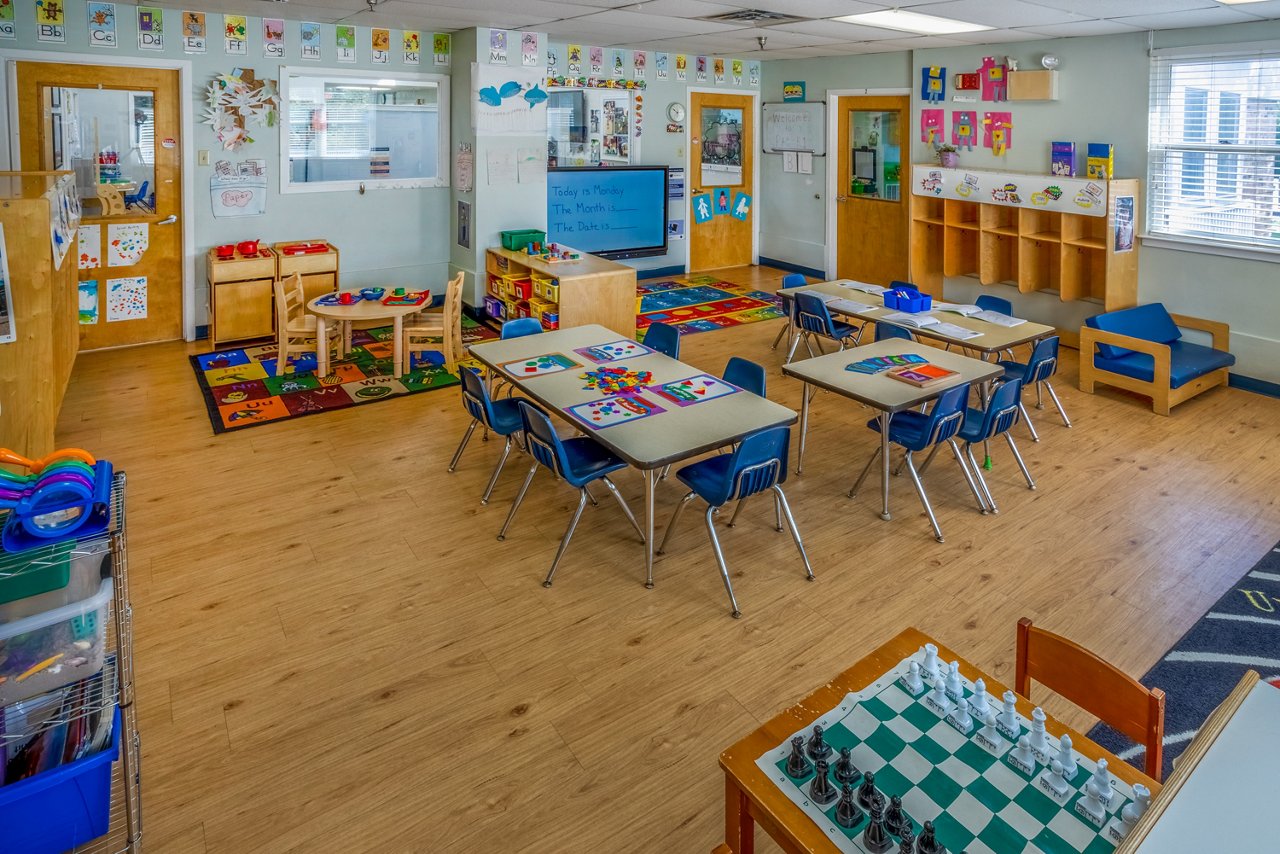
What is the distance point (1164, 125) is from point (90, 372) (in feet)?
27.1

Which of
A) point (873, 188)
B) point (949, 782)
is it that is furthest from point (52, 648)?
point (873, 188)

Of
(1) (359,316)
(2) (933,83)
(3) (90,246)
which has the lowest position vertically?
(1) (359,316)

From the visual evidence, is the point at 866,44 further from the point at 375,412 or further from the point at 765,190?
the point at 375,412

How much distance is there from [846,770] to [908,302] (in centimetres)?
451

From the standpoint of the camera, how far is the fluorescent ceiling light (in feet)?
19.7

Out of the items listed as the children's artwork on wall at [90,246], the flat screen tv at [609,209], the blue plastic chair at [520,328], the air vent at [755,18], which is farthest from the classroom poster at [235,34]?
the blue plastic chair at [520,328]

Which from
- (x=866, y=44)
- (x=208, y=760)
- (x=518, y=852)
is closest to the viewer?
(x=518, y=852)

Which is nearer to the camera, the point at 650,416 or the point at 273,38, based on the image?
the point at 650,416

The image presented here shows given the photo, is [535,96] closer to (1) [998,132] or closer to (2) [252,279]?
(2) [252,279]

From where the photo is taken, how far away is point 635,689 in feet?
9.88

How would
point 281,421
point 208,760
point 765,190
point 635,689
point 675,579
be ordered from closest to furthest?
1. point 208,760
2. point 635,689
3. point 675,579
4. point 281,421
5. point 765,190

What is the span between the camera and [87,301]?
6844 millimetres

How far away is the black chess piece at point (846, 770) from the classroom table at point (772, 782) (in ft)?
0.37

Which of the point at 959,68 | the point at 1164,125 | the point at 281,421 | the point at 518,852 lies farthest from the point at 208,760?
the point at 959,68
